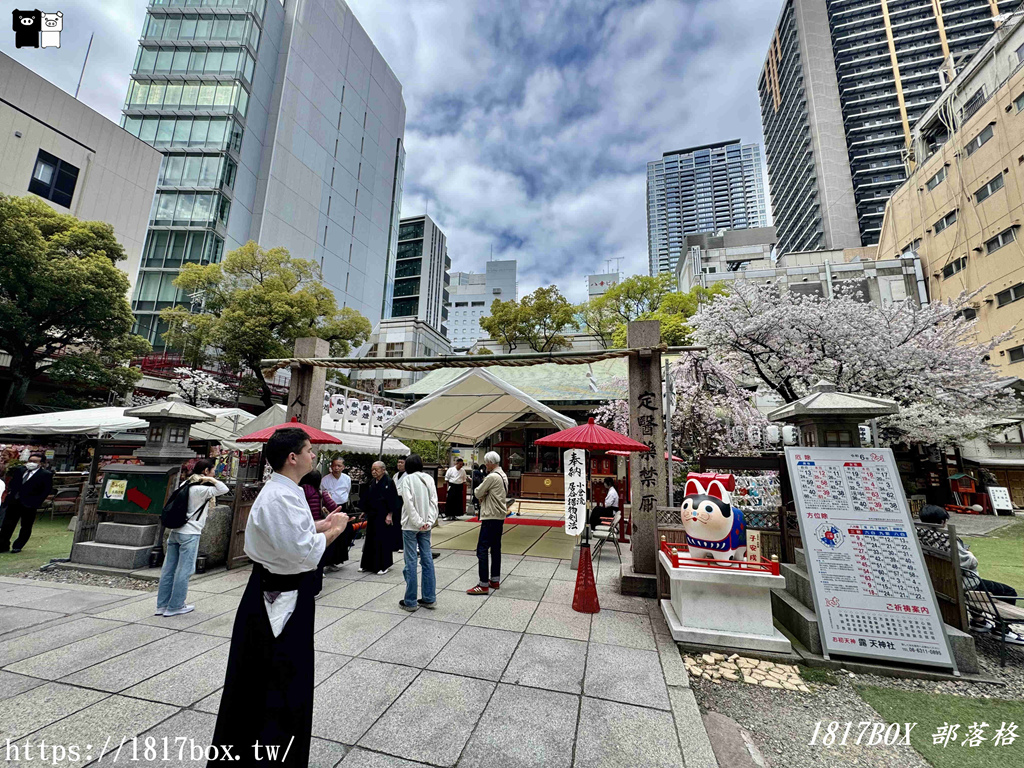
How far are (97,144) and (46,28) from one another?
21.1 metres

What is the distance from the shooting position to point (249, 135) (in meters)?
33.0

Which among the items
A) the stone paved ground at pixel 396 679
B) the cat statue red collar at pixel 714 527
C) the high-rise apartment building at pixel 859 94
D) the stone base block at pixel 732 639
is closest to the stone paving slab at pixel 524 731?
the stone paved ground at pixel 396 679

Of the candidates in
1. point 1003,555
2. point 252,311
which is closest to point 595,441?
point 1003,555

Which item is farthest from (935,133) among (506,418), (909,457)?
(506,418)

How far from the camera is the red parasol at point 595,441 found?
600 centimetres

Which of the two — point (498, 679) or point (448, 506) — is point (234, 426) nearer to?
point (448, 506)

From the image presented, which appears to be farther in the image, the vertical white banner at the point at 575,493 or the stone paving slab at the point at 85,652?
the vertical white banner at the point at 575,493

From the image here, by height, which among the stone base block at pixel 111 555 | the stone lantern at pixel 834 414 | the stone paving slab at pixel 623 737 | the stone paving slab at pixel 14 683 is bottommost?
the stone paving slab at pixel 623 737

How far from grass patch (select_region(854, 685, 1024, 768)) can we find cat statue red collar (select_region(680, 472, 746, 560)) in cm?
143

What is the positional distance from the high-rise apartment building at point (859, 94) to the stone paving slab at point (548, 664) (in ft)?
215

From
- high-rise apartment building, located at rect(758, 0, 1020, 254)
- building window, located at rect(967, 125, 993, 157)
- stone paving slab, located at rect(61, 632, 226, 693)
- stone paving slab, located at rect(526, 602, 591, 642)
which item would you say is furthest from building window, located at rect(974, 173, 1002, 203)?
stone paving slab, located at rect(61, 632, 226, 693)

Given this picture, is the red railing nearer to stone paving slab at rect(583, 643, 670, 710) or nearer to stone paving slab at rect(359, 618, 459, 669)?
stone paving slab at rect(583, 643, 670, 710)

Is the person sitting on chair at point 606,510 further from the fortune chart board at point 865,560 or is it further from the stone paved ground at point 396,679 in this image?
the fortune chart board at point 865,560

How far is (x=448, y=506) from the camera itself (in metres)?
12.6
